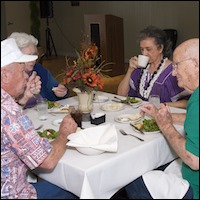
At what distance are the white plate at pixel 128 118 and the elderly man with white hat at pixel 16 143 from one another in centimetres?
60

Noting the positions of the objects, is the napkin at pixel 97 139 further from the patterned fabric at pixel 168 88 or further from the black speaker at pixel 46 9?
the black speaker at pixel 46 9

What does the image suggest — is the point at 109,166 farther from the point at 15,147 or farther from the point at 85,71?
the point at 85,71

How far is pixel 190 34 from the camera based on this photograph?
7.28 m

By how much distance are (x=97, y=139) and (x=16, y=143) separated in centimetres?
47

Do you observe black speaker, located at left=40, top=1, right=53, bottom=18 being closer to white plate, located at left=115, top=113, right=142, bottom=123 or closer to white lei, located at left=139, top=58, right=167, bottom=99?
white lei, located at left=139, top=58, right=167, bottom=99

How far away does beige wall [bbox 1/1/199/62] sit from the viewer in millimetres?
7316

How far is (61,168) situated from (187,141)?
24.2 inches

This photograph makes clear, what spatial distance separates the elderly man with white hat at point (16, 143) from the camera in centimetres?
148

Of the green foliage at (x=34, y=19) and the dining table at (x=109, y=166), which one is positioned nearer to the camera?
the dining table at (x=109, y=166)

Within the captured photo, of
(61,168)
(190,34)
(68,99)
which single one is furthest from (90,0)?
(61,168)

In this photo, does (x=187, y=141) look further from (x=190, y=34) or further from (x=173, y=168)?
(x=190, y=34)

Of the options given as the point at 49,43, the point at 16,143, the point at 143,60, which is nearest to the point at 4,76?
the point at 16,143

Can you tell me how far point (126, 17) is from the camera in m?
8.45

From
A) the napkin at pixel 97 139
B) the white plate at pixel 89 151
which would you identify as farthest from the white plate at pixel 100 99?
the white plate at pixel 89 151
